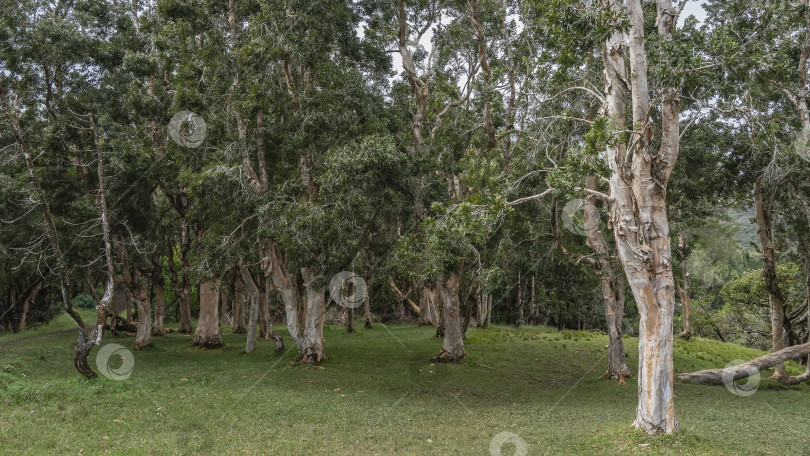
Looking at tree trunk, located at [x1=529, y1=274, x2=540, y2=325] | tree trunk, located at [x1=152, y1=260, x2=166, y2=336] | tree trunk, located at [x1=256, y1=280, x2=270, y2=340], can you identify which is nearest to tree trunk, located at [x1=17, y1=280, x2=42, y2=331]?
tree trunk, located at [x1=152, y1=260, x2=166, y2=336]

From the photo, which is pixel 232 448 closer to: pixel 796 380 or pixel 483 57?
pixel 483 57

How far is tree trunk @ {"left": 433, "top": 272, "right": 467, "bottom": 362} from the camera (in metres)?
17.1

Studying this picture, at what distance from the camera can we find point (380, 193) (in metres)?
14.4

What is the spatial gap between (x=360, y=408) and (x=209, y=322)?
36.9 feet

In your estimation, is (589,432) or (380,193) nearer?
(589,432)

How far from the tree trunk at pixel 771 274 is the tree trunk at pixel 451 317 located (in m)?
9.64

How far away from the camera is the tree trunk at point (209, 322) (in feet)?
66.2

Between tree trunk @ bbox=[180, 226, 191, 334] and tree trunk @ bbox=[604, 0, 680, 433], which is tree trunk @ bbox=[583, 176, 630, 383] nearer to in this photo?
tree trunk @ bbox=[604, 0, 680, 433]

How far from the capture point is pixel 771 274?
15898 millimetres

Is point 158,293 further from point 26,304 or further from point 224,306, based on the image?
point 26,304

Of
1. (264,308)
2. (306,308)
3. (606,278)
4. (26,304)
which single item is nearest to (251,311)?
(306,308)

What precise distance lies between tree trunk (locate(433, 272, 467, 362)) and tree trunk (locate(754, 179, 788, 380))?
9641 mm

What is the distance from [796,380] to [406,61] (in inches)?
620

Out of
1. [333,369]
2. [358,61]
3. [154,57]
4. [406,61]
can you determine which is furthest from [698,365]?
[154,57]
